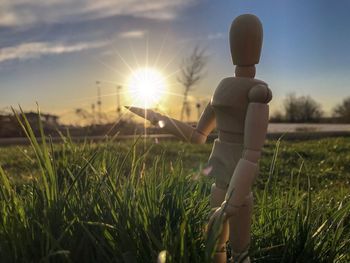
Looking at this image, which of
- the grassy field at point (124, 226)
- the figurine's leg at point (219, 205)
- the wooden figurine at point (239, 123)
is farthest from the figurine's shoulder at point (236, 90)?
the grassy field at point (124, 226)

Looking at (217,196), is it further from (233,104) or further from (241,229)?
(233,104)

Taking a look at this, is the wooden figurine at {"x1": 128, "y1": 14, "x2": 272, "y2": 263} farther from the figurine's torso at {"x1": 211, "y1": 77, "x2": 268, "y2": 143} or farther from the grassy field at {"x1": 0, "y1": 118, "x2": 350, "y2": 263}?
the grassy field at {"x1": 0, "y1": 118, "x2": 350, "y2": 263}

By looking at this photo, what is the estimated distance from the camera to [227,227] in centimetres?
230

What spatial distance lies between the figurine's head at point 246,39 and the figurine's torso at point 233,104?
98mm

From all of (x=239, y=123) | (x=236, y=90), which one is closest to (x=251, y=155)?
(x=239, y=123)

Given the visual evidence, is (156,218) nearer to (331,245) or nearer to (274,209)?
(274,209)

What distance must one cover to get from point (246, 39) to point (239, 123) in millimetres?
386

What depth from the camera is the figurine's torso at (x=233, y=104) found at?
2.24m

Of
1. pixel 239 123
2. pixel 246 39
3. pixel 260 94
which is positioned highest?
pixel 246 39

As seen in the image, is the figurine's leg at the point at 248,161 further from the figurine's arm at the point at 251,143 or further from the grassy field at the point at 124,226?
the grassy field at the point at 124,226

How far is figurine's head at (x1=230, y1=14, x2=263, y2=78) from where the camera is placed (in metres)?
2.22

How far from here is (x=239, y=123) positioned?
2260 millimetres

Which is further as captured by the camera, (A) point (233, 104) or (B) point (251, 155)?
(A) point (233, 104)

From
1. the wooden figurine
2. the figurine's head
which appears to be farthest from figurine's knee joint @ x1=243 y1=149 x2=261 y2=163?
the figurine's head
